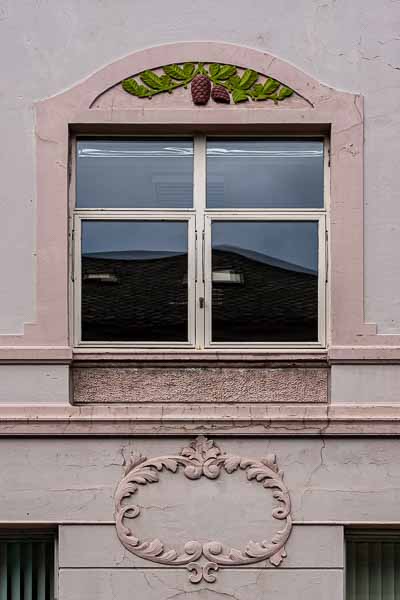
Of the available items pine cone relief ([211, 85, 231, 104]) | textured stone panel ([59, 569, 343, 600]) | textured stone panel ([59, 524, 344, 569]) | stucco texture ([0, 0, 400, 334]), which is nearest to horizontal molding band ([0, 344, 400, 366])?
stucco texture ([0, 0, 400, 334])

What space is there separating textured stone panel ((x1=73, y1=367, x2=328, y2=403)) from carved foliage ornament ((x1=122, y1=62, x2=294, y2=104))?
1944 millimetres

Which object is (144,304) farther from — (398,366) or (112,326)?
(398,366)

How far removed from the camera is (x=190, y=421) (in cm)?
722

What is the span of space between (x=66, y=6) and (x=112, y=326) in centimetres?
231

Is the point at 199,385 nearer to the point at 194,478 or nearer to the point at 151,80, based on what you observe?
the point at 194,478

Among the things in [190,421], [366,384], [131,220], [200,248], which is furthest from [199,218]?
[366,384]

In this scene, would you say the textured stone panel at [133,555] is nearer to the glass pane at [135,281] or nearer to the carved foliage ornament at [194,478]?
the carved foliage ornament at [194,478]

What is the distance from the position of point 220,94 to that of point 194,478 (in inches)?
107

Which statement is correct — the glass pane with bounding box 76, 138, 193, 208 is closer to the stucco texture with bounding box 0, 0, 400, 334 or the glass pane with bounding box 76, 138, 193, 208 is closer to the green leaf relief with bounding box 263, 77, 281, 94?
the stucco texture with bounding box 0, 0, 400, 334

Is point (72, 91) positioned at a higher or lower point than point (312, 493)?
higher

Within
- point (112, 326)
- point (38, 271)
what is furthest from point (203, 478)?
point (38, 271)

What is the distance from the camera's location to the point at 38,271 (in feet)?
24.1

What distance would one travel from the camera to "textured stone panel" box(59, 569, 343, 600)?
23.5ft

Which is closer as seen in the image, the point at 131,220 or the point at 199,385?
the point at 199,385
